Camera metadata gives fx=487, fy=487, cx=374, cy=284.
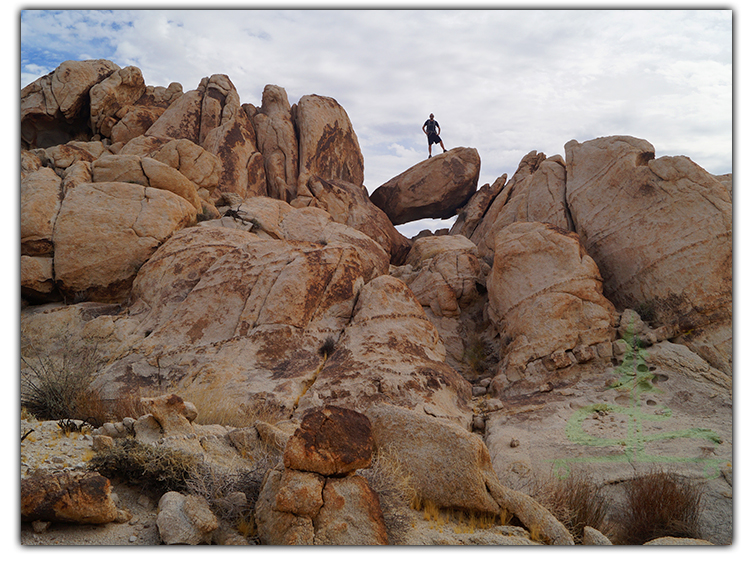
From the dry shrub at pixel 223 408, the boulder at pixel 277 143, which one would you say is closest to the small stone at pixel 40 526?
the dry shrub at pixel 223 408

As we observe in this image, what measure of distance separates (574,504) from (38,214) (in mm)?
12420

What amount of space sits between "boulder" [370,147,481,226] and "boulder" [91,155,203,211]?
37.2 ft

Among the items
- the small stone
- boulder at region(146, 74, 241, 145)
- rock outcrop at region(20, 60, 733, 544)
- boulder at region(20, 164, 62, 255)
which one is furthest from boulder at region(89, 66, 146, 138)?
the small stone

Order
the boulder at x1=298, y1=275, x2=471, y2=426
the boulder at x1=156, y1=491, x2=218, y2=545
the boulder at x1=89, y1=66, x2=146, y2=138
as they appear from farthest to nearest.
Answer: the boulder at x1=89, y1=66, x2=146, y2=138 → the boulder at x1=298, y1=275, x2=471, y2=426 → the boulder at x1=156, y1=491, x2=218, y2=545

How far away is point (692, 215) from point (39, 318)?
1428 cm

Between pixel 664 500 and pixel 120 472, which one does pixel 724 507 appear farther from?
pixel 120 472

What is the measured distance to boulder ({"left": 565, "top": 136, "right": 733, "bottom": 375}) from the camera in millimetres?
9758

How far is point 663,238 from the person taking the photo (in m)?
10.7

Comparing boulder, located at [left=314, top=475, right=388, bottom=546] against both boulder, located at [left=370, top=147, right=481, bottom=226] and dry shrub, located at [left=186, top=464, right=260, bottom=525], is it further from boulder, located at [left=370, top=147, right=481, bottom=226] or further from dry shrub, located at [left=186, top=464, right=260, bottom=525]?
boulder, located at [left=370, top=147, right=481, bottom=226]

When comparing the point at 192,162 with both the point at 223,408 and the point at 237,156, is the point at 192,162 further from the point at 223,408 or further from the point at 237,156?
the point at 223,408

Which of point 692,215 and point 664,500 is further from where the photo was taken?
point 692,215

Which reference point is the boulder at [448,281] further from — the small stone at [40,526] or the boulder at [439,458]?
the small stone at [40,526]

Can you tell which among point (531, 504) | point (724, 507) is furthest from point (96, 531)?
point (724, 507)

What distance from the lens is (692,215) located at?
1036cm
